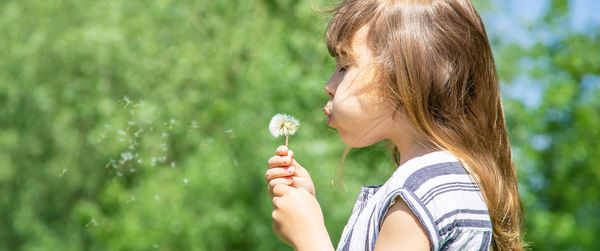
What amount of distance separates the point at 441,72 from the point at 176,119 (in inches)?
150

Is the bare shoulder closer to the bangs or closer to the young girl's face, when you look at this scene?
the young girl's face

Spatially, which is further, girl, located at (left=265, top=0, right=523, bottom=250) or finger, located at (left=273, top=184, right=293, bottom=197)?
finger, located at (left=273, top=184, right=293, bottom=197)

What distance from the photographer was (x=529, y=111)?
581 centimetres

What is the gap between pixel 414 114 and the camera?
112 cm

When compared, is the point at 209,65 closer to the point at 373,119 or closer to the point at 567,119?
the point at 567,119

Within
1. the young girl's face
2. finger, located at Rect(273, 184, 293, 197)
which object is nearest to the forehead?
the young girl's face

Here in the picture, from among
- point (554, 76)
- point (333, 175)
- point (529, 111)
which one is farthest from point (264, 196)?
point (554, 76)

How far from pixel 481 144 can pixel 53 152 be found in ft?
17.1

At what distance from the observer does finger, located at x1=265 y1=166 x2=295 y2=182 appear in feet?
3.96

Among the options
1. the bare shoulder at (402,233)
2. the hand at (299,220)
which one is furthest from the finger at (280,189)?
the bare shoulder at (402,233)

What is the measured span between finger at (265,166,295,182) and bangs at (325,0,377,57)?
236 mm

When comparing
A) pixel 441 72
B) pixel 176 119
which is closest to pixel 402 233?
pixel 441 72

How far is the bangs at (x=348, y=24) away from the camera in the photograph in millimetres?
1171

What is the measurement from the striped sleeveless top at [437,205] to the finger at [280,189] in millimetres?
154
